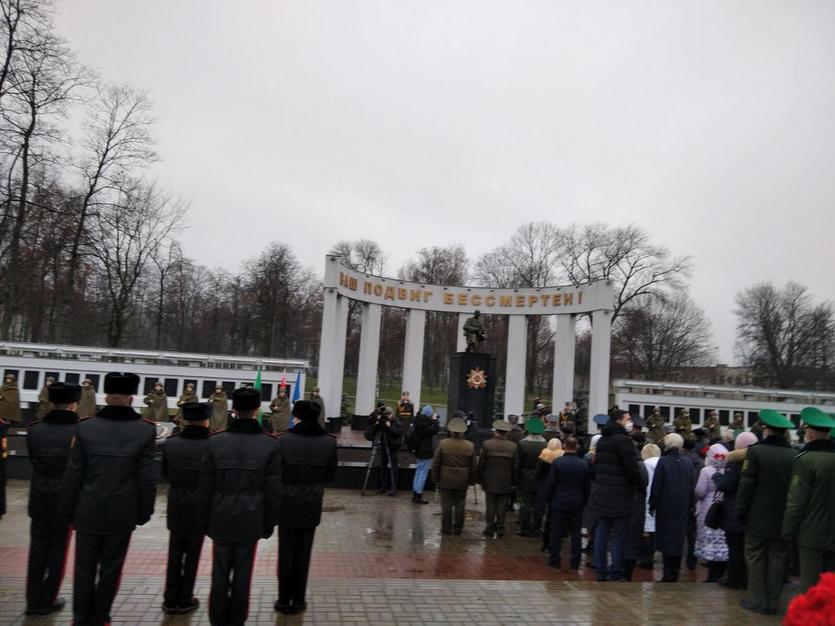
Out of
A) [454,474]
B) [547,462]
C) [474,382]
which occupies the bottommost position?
[454,474]

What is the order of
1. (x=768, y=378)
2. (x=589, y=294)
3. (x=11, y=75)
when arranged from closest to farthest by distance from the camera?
(x=11, y=75) < (x=589, y=294) < (x=768, y=378)

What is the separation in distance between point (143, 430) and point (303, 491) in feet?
5.03

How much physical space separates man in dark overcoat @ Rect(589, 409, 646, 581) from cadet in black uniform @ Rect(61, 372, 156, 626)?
508 cm

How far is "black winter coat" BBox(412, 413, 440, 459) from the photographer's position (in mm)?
11422

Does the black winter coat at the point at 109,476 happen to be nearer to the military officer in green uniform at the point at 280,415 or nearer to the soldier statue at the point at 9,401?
the military officer in green uniform at the point at 280,415

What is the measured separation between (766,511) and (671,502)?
6.37 ft

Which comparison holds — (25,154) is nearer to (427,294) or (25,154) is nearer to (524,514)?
(427,294)

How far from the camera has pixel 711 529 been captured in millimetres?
7410

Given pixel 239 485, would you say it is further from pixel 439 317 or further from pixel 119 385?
pixel 439 317

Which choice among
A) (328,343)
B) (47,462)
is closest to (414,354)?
(328,343)

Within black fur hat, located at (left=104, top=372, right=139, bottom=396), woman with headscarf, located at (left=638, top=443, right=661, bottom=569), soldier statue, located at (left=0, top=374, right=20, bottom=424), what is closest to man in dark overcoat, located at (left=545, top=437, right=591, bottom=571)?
woman with headscarf, located at (left=638, top=443, right=661, bottom=569)

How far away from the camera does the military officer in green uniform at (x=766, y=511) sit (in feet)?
18.8

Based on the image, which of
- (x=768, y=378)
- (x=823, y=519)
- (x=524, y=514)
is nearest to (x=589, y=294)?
(x=524, y=514)

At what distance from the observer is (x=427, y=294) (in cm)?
2622
